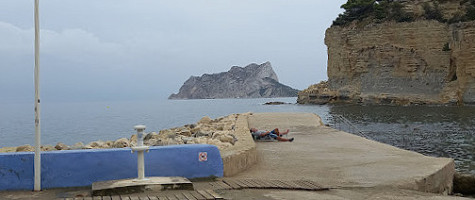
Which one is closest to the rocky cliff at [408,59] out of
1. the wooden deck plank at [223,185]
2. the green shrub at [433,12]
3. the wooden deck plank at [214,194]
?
the green shrub at [433,12]

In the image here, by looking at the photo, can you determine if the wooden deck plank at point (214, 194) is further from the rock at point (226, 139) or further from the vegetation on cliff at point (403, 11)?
the vegetation on cliff at point (403, 11)

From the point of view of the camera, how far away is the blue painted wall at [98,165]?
261 inches

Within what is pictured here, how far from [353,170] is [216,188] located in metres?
3.18

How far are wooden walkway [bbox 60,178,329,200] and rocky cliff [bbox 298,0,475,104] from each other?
5494 centimetres

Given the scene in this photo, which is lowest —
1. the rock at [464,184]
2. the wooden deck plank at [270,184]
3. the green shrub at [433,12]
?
the rock at [464,184]

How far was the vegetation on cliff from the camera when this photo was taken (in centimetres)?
6178

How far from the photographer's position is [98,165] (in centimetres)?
689

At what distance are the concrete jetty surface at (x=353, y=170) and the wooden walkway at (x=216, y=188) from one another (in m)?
0.24

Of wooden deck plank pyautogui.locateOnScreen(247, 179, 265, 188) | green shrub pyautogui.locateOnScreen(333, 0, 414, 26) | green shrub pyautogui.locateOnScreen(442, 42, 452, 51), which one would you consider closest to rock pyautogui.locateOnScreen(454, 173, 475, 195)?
→ wooden deck plank pyautogui.locateOnScreen(247, 179, 265, 188)

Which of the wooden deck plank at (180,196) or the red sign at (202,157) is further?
the red sign at (202,157)

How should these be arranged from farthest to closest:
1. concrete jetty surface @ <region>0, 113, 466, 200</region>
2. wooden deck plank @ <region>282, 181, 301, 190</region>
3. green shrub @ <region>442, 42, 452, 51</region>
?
green shrub @ <region>442, 42, 452, 51</region> → wooden deck plank @ <region>282, 181, 301, 190</region> → concrete jetty surface @ <region>0, 113, 466, 200</region>

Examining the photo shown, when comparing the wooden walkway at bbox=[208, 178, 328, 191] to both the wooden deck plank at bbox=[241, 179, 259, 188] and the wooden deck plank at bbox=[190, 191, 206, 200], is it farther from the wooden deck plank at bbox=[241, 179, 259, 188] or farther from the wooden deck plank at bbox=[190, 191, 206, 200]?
the wooden deck plank at bbox=[190, 191, 206, 200]

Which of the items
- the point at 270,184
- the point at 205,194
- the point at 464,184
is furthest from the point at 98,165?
the point at 464,184

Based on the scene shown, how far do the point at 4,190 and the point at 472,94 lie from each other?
57.6 metres
